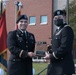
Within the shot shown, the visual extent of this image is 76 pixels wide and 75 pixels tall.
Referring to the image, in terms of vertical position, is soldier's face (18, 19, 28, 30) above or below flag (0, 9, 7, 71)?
above

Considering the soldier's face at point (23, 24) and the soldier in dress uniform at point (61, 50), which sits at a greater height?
the soldier's face at point (23, 24)

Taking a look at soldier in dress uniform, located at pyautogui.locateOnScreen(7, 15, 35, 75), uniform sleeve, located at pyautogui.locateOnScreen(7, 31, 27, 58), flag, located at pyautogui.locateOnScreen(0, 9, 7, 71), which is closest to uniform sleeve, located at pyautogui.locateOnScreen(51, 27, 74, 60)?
soldier in dress uniform, located at pyautogui.locateOnScreen(7, 15, 35, 75)

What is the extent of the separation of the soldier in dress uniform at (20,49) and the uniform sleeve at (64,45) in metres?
0.52

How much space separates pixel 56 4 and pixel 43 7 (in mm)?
1630

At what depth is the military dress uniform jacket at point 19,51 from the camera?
5.06 meters

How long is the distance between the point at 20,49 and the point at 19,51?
2.5 inches

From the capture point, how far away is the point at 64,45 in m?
4.60

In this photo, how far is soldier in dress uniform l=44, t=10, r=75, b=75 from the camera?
4.62 meters

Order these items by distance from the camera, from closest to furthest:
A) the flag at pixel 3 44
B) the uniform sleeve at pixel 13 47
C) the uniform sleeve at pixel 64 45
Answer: the uniform sleeve at pixel 64 45, the uniform sleeve at pixel 13 47, the flag at pixel 3 44

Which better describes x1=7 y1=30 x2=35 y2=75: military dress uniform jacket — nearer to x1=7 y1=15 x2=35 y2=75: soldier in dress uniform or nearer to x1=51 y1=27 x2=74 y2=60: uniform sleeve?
x1=7 y1=15 x2=35 y2=75: soldier in dress uniform

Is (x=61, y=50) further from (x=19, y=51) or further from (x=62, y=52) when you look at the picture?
(x=19, y=51)

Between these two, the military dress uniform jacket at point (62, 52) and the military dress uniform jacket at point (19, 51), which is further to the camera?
the military dress uniform jacket at point (19, 51)

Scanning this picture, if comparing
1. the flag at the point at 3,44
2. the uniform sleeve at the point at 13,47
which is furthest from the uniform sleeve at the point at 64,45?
the flag at the point at 3,44

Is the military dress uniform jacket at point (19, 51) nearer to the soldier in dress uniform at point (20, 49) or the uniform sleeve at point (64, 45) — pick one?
the soldier in dress uniform at point (20, 49)
